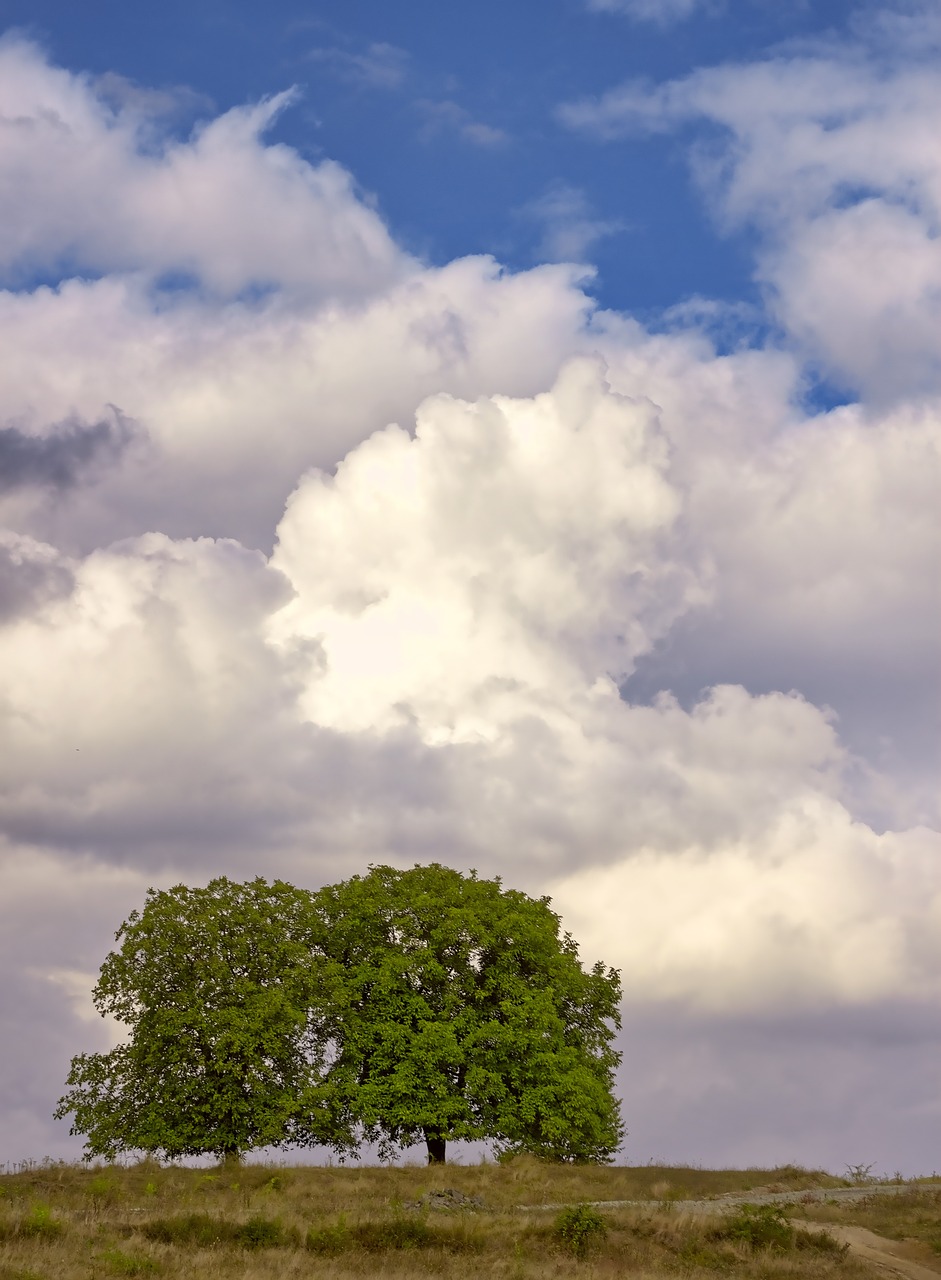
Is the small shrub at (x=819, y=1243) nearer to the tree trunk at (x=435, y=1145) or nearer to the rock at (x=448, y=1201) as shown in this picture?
the rock at (x=448, y=1201)

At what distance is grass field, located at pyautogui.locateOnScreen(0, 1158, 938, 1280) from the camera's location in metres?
32.8

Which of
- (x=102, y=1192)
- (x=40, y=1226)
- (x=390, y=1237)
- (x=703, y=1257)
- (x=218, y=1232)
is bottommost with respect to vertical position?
(x=703, y=1257)

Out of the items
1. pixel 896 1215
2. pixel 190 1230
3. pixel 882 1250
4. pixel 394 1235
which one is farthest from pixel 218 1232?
pixel 896 1215

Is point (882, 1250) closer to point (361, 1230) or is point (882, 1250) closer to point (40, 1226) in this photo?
point (361, 1230)

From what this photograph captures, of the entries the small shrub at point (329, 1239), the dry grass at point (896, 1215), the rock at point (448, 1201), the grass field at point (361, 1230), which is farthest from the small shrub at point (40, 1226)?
the dry grass at point (896, 1215)

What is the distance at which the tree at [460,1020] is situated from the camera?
59.5m

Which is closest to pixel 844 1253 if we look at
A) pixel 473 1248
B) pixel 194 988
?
pixel 473 1248

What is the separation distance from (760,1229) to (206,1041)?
1094 inches

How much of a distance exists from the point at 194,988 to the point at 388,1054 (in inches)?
386

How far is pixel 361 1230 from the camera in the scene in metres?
37.1

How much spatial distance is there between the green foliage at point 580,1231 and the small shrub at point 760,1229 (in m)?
4.32

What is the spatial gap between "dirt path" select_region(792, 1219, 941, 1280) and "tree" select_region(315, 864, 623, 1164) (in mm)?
18856

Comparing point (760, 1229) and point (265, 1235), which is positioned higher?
point (265, 1235)

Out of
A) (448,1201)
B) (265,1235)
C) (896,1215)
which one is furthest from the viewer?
(896,1215)
